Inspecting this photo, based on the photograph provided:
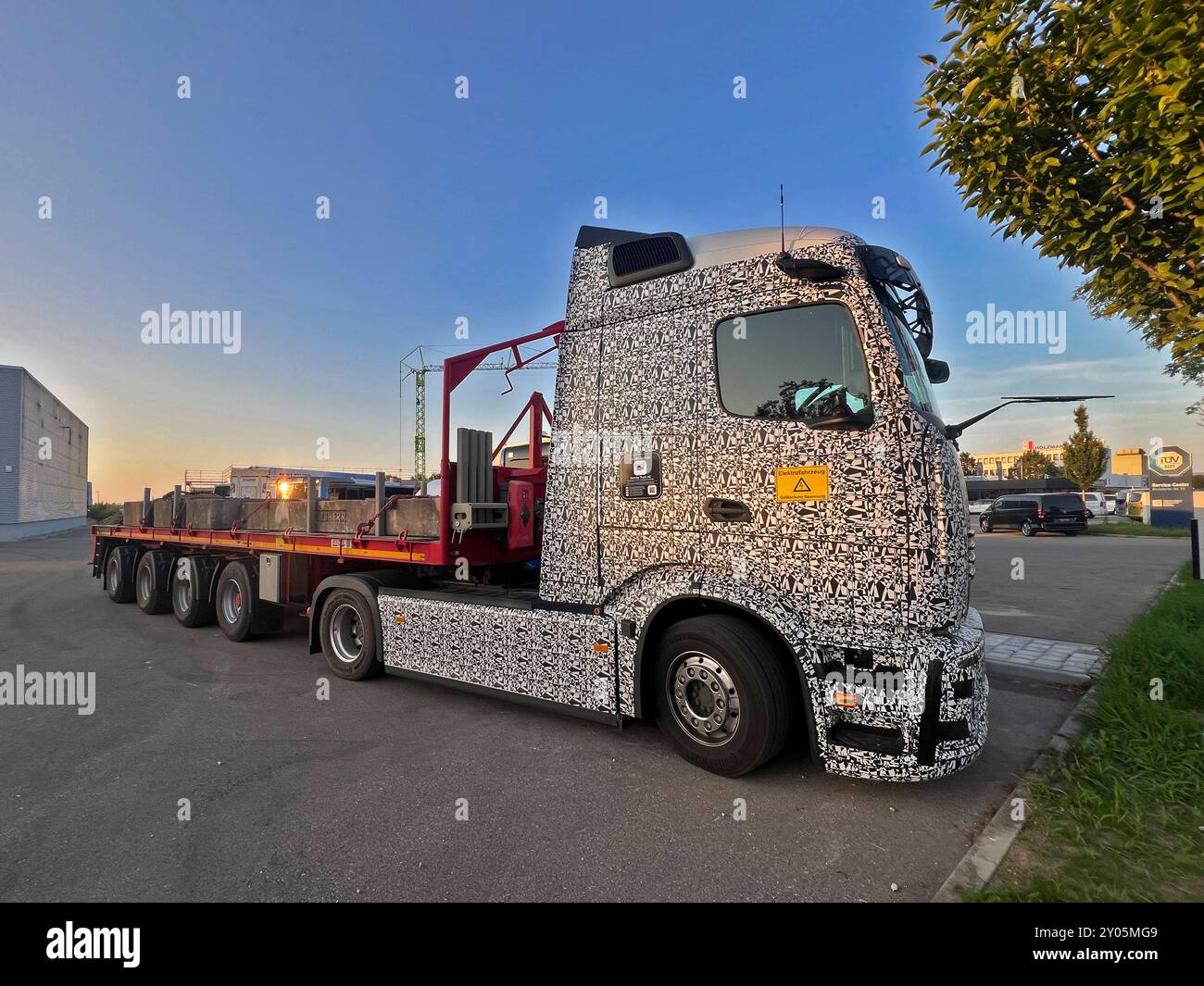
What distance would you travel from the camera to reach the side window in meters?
3.42

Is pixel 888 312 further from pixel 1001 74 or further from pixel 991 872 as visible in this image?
pixel 991 872

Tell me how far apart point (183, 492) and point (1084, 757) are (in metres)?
11.6

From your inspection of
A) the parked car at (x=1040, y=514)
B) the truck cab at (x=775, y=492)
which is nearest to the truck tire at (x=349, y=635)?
the truck cab at (x=775, y=492)

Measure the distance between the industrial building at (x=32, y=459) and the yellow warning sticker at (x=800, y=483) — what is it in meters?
44.5

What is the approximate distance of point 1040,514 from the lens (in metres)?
27.9

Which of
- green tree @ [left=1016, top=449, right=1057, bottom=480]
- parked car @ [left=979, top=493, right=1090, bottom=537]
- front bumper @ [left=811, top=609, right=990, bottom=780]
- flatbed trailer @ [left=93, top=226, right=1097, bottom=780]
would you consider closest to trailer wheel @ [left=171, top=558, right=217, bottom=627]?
flatbed trailer @ [left=93, top=226, right=1097, bottom=780]

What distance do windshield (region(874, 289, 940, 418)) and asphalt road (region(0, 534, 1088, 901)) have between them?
2.29m

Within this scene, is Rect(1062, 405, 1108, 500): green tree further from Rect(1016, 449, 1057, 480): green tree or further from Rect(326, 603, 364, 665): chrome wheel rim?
Rect(326, 603, 364, 665): chrome wheel rim

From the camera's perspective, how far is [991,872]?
2.67 m

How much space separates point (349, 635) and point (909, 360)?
5.53 m

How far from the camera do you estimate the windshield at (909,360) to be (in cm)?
342

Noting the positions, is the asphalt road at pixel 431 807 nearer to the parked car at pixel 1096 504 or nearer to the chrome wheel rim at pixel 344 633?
the chrome wheel rim at pixel 344 633
